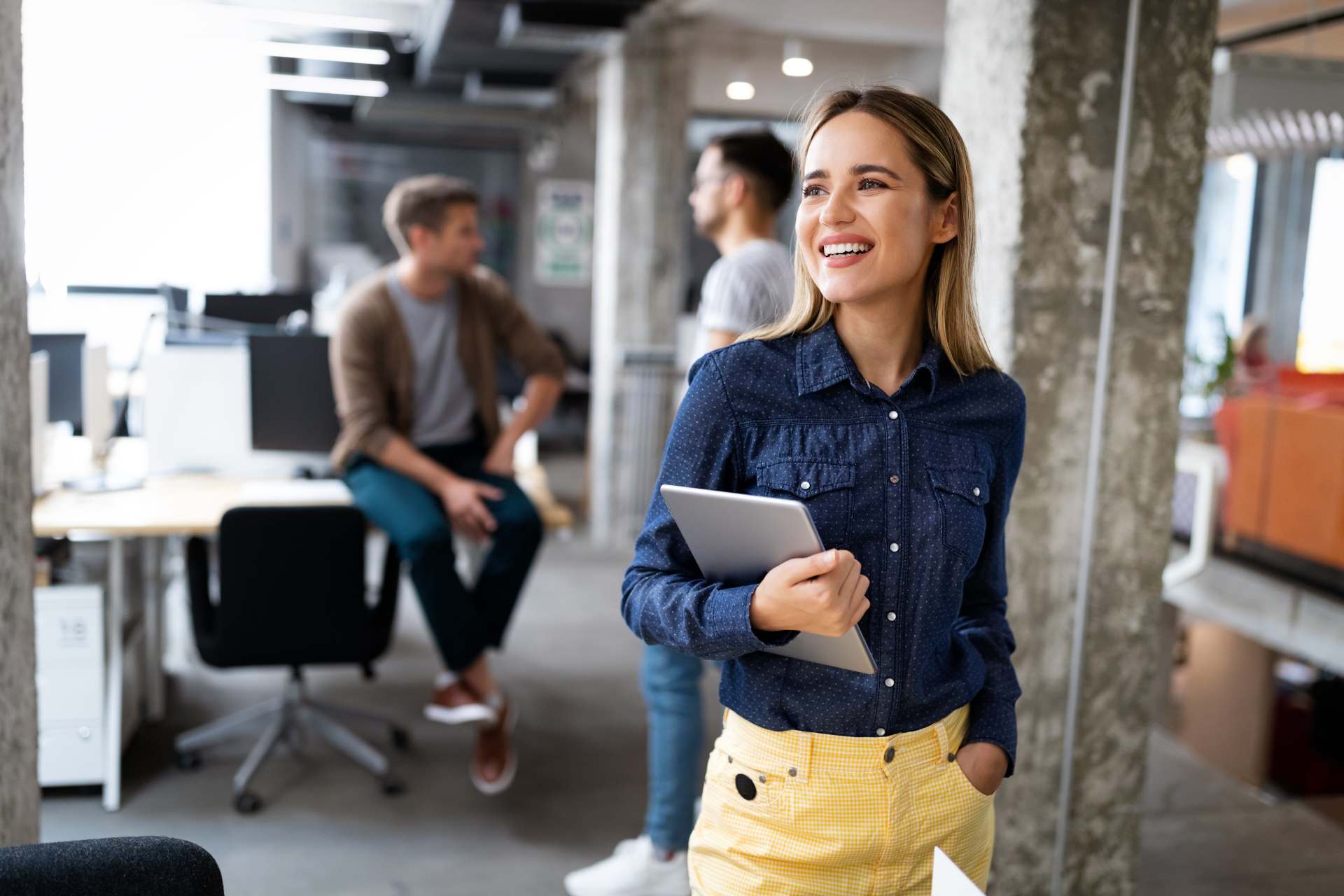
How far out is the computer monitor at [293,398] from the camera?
152 inches

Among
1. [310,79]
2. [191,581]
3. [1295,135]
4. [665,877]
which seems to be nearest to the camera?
[665,877]

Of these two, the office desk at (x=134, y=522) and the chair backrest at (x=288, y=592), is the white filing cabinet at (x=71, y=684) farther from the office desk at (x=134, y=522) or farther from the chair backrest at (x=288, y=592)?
the chair backrest at (x=288, y=592)

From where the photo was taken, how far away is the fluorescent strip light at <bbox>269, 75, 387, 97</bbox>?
7.94 meters

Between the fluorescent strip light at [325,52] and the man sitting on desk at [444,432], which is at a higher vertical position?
the fluorescent strip light at [325,52]

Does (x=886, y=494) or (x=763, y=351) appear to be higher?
(x=763, y=351)

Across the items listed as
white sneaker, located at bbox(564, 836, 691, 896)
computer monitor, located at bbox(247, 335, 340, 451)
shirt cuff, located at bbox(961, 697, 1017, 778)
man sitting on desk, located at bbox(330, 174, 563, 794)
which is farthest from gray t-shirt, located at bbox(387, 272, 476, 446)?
shirt cuff, located at bbox(961, 697, 1017, 778)

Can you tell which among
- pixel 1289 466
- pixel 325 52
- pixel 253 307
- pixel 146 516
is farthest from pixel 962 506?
pixel 325 52

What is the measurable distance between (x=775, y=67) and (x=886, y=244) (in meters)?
7.24

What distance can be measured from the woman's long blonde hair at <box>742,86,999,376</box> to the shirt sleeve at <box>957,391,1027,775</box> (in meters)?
0.11

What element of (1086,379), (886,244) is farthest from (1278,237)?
(886,244)

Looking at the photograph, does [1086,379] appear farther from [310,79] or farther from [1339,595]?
[310,79]

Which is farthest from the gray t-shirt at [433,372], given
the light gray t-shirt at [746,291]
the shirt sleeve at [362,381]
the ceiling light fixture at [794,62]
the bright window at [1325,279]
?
the ceiling light fixture at [794,62]

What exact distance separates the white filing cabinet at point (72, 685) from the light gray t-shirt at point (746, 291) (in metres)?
Answer: 1.97

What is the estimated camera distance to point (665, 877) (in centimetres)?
262
